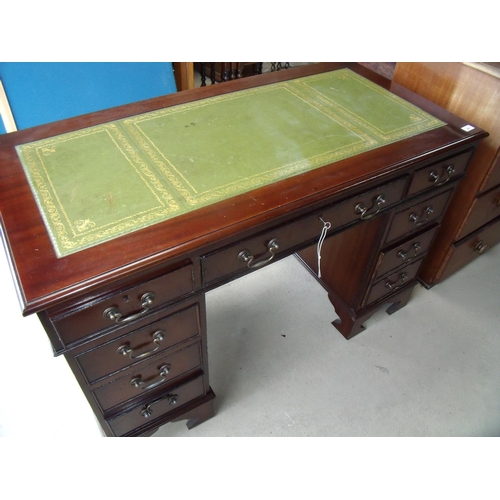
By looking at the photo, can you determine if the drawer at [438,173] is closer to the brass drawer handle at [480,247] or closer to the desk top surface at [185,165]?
the desk top surface at [185,165]

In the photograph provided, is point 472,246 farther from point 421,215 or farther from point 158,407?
point 158,407

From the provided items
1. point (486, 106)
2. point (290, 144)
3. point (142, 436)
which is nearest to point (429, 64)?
point (486, 106)

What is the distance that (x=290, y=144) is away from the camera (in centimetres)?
111

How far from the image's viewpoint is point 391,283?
1566 millimetres

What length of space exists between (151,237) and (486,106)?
46.8 inches

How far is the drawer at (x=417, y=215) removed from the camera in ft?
4.25

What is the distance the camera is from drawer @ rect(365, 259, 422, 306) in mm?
1530

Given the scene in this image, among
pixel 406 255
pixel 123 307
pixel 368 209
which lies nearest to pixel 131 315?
pixel 123 307

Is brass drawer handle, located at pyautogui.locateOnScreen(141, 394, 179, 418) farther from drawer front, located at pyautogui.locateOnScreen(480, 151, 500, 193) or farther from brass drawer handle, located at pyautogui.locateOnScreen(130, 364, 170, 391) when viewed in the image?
drawer front, located at pyautogui.locateOnScreen(480, 151, 500, 193)

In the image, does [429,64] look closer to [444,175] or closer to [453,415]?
[444,175]

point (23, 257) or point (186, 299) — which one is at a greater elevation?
point (23, 257)

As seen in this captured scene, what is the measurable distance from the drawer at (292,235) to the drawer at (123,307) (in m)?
0.07

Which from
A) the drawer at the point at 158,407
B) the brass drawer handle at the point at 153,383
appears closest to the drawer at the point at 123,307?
the brass drawer handle at the point at 153,383

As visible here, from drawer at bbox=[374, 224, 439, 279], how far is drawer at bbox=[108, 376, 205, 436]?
28.6 inches
